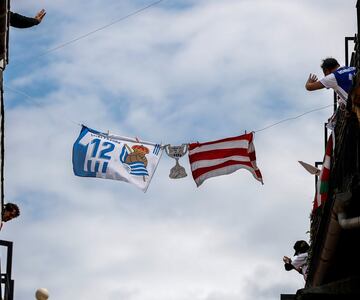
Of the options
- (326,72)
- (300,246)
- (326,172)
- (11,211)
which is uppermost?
(300,246)

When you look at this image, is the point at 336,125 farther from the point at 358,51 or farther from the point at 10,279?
the point at 10,279

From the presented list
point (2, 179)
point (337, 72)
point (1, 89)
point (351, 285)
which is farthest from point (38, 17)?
point (351, 285)

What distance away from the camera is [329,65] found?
16.2 metres

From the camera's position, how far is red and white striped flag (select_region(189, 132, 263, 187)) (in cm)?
2264

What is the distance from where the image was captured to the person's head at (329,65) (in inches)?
637

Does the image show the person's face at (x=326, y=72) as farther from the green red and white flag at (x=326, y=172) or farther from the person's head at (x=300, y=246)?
the person's head at (x=300, y=246)

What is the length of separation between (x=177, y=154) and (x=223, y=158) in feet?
2.82

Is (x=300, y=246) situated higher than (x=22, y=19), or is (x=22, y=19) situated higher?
(x=22, y=19)

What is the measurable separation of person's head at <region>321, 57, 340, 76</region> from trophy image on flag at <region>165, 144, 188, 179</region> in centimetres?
658

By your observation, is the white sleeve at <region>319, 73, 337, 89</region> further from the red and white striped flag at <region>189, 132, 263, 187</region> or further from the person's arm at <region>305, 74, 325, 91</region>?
the red and white striped flag at <region>189, 132, 263, 187</region>

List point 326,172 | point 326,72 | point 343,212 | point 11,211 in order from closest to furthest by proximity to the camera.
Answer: point 343,212 < point 326,72 < point 326,172 < point 11,211

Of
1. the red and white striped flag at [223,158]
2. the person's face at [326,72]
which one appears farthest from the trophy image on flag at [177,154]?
the person's face at [326,72]

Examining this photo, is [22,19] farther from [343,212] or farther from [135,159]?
[343,212]

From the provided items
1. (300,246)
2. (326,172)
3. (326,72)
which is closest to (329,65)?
(326,72)
